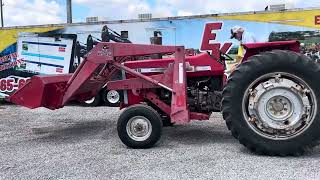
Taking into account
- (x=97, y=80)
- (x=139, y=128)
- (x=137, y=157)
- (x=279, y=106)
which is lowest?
(x=137, y=157)

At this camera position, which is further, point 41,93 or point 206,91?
point 41,93

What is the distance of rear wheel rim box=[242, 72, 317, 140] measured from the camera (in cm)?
615

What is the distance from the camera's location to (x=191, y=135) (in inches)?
310

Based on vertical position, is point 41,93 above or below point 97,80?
below

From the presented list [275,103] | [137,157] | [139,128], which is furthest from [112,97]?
[275,103]

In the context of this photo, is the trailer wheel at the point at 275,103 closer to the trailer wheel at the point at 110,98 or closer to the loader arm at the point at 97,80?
the loader arm at the point at 97,80

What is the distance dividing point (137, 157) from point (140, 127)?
2.01 feet

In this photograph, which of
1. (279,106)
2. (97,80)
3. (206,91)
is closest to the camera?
(279,106)

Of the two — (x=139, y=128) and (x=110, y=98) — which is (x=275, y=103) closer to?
(x=139, y=128)

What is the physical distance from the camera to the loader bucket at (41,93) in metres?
7.93

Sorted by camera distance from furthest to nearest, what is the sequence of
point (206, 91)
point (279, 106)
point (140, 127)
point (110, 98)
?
A: point (110, 98)
point (206, 91)
point (140, 127)
point (279, 106)

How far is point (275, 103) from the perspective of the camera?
20.6 ft

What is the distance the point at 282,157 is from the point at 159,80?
2.18 meters

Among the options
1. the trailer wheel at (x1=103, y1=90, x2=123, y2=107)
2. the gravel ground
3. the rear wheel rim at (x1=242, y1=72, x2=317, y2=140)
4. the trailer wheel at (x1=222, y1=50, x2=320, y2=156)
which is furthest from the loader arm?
the trailer wheel at (x1=103, y1=90, x2=123, y2=107)
